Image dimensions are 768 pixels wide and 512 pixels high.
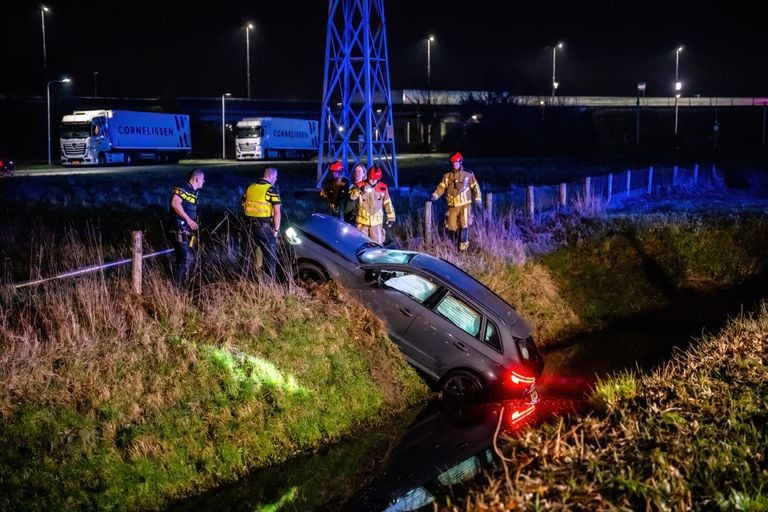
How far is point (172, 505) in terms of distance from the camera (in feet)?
22.8

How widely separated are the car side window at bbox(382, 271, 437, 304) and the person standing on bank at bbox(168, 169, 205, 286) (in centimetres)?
258

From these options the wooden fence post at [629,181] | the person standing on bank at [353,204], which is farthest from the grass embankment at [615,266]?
the wooden fence post at [629,181]

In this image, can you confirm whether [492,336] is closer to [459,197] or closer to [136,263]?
[136,263]

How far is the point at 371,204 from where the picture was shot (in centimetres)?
1237

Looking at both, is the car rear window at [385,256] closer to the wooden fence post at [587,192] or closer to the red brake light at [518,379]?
the red brake light at [518,379]

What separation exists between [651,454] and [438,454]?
3.15 meters

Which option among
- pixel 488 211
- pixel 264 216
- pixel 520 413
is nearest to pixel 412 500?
pixel 520 413

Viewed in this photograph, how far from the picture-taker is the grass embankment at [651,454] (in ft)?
15.2

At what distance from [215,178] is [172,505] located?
29292 mm

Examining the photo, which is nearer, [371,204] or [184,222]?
[184,222]

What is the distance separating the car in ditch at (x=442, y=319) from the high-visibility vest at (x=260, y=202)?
100 cm

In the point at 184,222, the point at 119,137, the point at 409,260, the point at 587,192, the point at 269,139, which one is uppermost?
the point at 119,137

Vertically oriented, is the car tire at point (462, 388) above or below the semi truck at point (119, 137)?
below

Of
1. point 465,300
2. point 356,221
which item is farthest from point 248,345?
point 356,221
